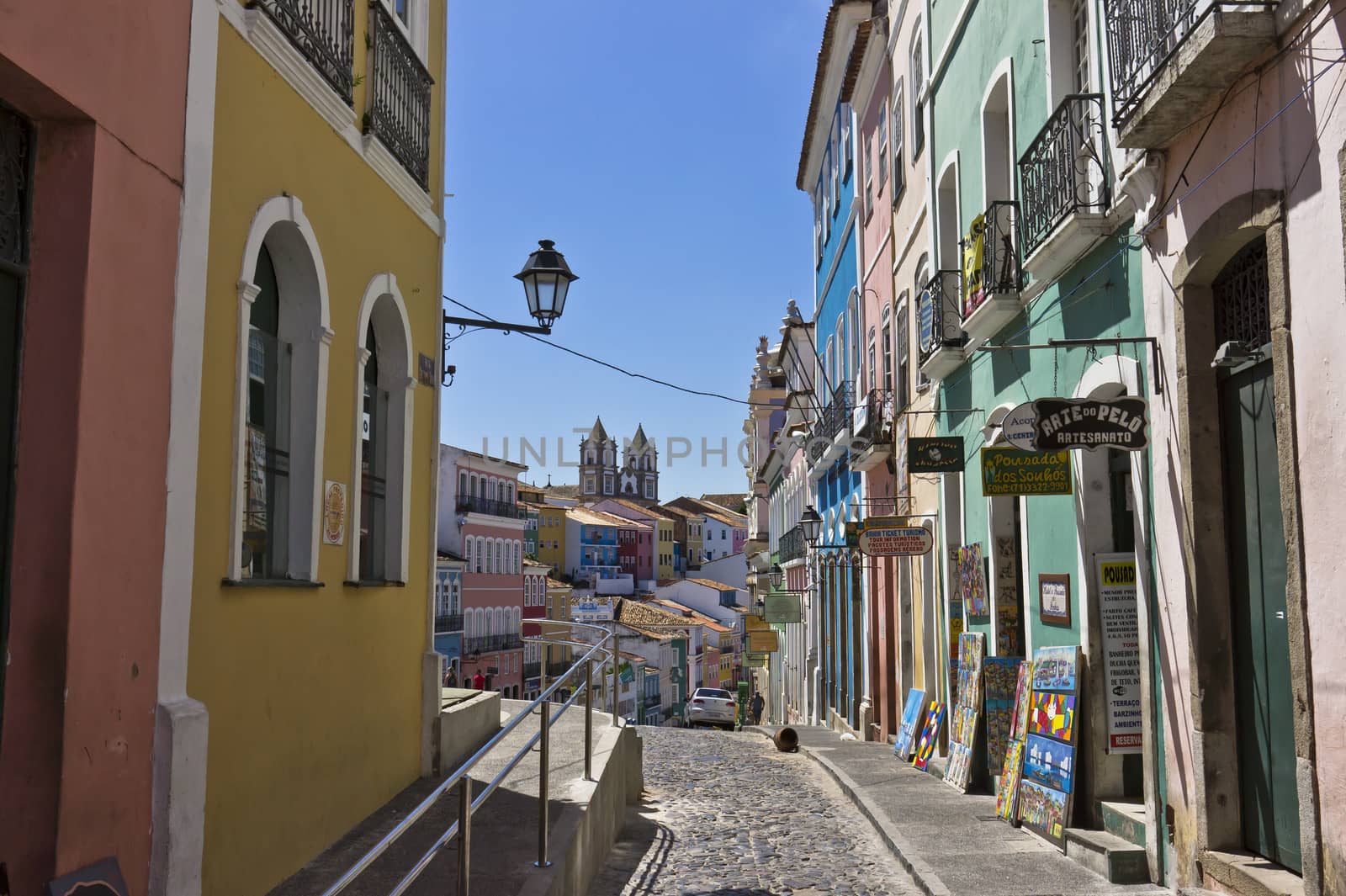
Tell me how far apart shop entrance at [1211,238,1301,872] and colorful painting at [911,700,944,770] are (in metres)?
6.89

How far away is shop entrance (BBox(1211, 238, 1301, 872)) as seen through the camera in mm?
6383

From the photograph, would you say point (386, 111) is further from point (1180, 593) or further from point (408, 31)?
point (1180, 593)

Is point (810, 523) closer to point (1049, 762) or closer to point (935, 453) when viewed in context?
point (935, 453)

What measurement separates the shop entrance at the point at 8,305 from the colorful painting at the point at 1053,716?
6927 millimetres

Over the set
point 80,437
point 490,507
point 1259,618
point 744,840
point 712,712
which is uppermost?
point 490,507

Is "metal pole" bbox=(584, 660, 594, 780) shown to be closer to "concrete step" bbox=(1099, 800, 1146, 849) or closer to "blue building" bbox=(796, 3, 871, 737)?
"concrete step" bbox=(1099, 800, 1146, 849)

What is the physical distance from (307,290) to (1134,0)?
4.98 metres

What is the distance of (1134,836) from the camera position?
807cm

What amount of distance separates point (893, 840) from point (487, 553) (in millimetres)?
50931

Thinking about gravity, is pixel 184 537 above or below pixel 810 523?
below

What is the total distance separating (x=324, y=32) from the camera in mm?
7523

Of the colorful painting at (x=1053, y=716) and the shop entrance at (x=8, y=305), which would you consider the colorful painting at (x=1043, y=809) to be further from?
the shop entrance at (x=8, y=305)

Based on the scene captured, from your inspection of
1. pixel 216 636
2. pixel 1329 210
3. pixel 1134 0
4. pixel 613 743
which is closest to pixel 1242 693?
pixel 1329 210

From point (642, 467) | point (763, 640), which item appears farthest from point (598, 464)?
point (763, 640)
